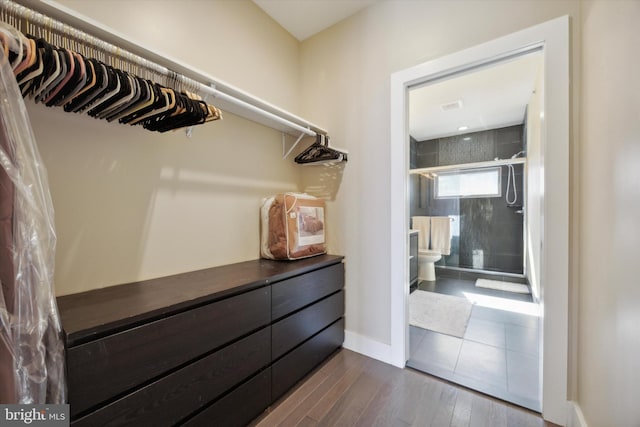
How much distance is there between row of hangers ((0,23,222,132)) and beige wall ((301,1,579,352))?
1.15 metres

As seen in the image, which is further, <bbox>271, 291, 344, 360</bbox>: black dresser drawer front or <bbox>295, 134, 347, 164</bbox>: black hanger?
<bbox>295, 134, 347, 164</bbox>: black hanger

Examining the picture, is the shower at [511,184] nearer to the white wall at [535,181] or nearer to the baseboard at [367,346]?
the white wall at [535,181]

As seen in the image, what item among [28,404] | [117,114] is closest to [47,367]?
[28,404]

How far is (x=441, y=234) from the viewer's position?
411cm

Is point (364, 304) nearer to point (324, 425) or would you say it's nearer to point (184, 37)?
point (324, 425)

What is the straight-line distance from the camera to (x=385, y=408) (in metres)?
1.41

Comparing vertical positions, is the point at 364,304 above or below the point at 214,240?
below

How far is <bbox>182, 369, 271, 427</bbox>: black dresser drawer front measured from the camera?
1085mm

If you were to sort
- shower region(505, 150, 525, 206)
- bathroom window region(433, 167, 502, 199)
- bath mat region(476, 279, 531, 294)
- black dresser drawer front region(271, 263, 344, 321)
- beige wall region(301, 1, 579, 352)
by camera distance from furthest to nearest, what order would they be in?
bathroom window region(433, 167, 502, 199) → shower region(505, 150, 525, 206) → bath mat region(476, 279, 531, 294) → beige wall region(301, 1, 579, 352) → black dresser drawer front region(271, 263, 344, 321)

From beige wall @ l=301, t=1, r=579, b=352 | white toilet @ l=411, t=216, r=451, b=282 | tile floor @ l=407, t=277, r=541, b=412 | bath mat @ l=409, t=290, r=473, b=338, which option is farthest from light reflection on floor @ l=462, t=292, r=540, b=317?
beige wall @ l=301, t=1, r=579, b=352

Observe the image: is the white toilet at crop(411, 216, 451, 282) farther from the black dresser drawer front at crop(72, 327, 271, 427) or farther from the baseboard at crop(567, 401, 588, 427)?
the black dresser drawer front at crop(72, 327, 271, 427)

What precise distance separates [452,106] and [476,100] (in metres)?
0.26

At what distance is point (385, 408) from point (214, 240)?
142 cm

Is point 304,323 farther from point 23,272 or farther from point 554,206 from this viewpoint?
point 554,206
